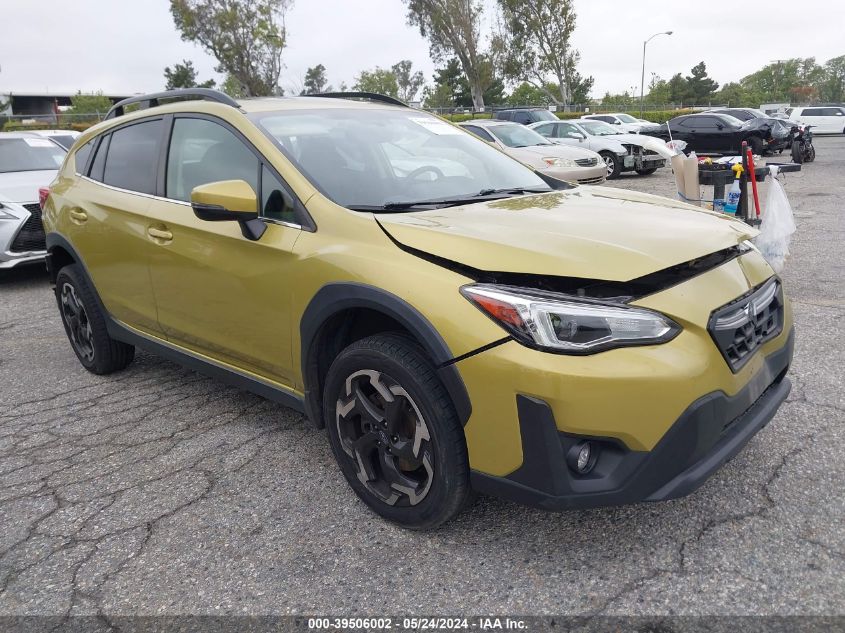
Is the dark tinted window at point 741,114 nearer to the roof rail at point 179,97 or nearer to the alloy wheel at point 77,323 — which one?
the roof rail at point 179,97

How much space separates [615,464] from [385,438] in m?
0.84

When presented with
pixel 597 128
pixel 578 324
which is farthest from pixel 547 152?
pixel 578 324

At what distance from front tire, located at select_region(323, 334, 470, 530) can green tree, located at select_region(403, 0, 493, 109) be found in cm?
5214

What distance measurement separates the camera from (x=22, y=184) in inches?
313

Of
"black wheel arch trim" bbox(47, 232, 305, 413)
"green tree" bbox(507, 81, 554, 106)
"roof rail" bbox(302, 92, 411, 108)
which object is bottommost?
"black wheel arch trim" bbox(47, 232, 305, 413)

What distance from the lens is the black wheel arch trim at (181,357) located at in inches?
119

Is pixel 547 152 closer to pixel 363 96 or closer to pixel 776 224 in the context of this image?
pixel 776 224

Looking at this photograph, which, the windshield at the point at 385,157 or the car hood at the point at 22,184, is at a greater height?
the windshield at the point at 385,157

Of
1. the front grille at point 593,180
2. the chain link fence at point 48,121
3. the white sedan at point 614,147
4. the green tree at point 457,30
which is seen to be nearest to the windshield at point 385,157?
the front grille at point 593,180

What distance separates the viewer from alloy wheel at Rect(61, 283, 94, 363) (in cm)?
446

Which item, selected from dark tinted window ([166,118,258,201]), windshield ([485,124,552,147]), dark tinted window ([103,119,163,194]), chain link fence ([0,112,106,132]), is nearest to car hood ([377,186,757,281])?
dark tinted window ([166,118,258,201])

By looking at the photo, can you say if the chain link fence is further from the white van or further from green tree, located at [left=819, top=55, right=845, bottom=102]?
green tree, located at [left=819, top=55, right=845, bottom=102]

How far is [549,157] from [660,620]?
39.6ft

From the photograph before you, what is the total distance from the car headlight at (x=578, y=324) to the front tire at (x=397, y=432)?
369 millimetres
